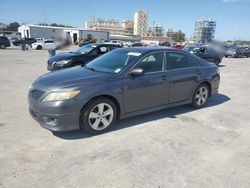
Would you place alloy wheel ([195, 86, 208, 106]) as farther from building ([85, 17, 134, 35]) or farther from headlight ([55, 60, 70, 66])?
building ([85, 17, 134, 35])

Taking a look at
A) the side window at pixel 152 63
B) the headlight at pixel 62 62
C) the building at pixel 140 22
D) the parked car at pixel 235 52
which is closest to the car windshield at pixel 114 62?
the side window at pixel 152 63

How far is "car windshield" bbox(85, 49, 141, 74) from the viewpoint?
13.8ft

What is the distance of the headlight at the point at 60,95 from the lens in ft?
11.3

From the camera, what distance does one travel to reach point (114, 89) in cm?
383

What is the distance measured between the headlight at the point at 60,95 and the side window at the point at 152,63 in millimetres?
1382

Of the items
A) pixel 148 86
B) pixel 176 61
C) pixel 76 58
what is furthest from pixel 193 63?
pixel 76 58

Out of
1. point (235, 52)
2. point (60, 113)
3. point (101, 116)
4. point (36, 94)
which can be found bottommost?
→ point (101, 116)

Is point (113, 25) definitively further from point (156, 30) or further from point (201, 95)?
point (201, 95)

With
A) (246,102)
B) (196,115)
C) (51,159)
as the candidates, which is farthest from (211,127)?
(51,159)

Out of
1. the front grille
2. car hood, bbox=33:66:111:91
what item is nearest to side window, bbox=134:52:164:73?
car hood, bbox=33:66:111:91

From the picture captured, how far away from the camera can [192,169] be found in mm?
2943

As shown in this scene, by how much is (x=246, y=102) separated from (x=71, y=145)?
5264mm

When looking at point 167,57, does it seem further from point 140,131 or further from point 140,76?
point 140,131

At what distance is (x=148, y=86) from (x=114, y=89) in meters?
0.79
